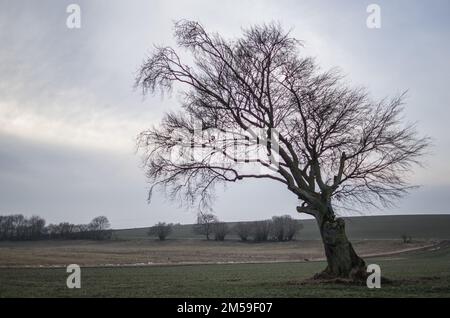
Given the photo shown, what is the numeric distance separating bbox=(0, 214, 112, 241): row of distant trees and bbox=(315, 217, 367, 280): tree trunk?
13109 centimetres

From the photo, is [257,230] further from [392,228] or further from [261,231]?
[392,228]

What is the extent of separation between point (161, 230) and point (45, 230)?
38872mm

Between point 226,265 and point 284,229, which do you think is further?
point 284,229

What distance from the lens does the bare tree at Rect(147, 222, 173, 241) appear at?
456ft

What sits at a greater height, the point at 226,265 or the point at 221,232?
the point at 226,265

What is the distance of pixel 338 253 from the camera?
1875 centimetres

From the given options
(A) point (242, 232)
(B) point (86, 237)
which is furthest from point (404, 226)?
(B) point (86, 237)

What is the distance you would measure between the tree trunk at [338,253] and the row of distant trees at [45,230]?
13109 centimetres

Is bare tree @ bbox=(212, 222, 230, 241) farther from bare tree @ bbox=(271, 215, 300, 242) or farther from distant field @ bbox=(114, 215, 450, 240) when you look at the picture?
bare tree @ bbox=(271, 215, 300, 242)

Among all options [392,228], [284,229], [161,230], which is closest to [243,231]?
[284,229]

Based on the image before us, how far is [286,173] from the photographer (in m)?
19.6

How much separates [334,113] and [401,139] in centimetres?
298

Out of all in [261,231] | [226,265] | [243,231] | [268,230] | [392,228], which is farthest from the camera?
[392,228]
